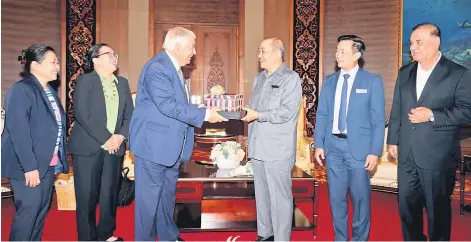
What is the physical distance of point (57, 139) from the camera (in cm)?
322

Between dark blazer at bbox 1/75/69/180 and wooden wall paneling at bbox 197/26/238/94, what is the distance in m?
5.15

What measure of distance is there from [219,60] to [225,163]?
12.5 feet

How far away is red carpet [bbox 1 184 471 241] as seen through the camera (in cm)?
416

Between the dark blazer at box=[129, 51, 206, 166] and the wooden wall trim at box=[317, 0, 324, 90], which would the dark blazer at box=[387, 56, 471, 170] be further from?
the wooden wall trim at box=[317, 0, 324, 90]

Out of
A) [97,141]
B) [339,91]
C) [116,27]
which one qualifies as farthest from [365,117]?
[116,27]

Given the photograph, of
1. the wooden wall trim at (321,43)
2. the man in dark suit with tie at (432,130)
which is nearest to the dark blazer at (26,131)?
the man in dark suit with tie at (432,130)

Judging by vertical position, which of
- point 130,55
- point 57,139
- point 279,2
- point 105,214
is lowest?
point 105,214

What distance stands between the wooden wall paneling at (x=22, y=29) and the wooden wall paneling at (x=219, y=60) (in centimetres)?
238

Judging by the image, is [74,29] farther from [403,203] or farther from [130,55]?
[403,203]

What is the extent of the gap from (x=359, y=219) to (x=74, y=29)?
5702 mm

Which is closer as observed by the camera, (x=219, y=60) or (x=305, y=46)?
(x=305, y=46)

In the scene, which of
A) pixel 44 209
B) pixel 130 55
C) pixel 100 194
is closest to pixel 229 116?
pixel 100 194

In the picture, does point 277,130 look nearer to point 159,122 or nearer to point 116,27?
point 159,122

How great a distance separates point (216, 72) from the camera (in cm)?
818
